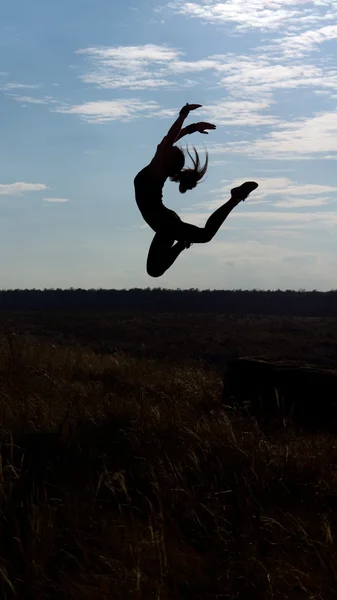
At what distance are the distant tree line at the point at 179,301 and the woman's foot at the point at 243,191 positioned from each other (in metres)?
56.1

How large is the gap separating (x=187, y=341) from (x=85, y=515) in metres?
30.8

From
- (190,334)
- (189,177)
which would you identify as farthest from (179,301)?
(189,177)

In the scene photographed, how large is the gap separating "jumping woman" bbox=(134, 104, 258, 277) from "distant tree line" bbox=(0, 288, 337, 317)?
56.1 meters

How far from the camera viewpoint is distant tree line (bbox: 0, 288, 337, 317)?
6606 cm

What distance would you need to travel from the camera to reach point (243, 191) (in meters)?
7.03

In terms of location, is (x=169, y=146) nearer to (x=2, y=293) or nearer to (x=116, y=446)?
(x=116, y=446)

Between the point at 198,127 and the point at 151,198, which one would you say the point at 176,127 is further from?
the point at 151,198

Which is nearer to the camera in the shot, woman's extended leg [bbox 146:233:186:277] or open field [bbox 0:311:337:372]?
woman's extended leg [bbox 146:233:186:277]

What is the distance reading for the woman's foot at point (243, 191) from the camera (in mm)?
7008

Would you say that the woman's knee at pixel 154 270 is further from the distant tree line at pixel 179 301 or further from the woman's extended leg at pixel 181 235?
the distant tree line at pixel 179 301

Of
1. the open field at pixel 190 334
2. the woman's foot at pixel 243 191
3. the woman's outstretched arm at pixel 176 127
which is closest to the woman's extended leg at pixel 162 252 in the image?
the woman's foot at pixel 243 191

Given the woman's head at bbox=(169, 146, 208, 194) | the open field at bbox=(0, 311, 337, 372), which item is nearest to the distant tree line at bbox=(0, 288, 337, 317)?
the open field at bbox=(0, 311, 337, 372)

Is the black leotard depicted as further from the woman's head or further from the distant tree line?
the distant tree line

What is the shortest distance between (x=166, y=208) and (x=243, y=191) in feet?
2.52
